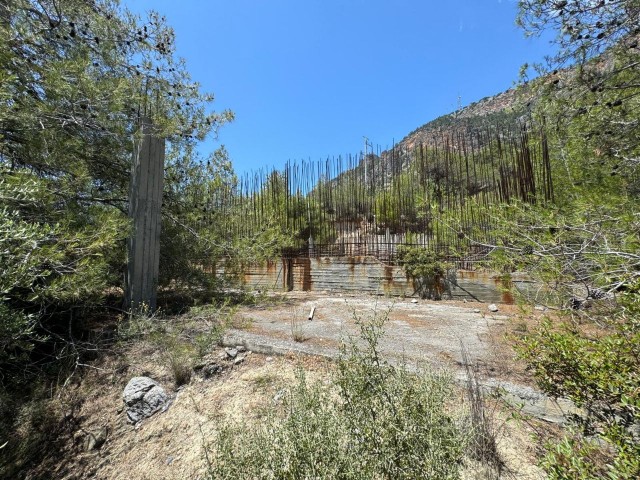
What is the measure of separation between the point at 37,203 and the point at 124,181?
6.72 ft

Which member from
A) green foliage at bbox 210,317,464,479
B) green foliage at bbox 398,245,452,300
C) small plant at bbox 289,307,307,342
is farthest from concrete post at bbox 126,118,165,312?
green foliage at bbox 398,245,452,300

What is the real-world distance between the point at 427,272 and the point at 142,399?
4.96 m

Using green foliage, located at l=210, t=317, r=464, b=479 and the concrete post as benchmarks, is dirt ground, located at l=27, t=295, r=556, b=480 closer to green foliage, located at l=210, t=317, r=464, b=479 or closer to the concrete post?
green foliage, located at l=210, t=317, r=464, b=479

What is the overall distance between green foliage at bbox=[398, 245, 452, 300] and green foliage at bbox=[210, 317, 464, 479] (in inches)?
176

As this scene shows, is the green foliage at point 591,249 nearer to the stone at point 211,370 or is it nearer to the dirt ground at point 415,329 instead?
the dirt ground at point 415,329

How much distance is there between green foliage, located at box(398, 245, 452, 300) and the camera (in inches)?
224

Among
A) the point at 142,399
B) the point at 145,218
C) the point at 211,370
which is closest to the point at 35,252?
the point at 142,399

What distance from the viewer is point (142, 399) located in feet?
8.14

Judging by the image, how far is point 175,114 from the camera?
4387 mm

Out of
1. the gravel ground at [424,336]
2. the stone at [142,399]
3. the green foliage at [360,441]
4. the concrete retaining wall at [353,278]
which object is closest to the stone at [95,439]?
the stone at [142,399]

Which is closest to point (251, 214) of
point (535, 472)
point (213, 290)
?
point (213, 290)

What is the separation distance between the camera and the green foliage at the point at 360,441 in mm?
1144

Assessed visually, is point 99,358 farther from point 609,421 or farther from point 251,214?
point 251,214

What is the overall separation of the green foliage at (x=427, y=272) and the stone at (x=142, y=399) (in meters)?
4.69
